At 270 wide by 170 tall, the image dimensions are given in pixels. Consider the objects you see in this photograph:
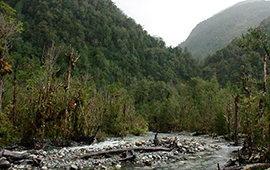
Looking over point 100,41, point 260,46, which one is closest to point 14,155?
point 260,46

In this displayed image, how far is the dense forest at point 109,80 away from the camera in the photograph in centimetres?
1230

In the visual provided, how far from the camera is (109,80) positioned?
78.6 m

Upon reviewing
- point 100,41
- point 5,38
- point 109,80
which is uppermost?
point 100,41

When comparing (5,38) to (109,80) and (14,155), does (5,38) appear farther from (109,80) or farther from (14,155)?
(109,80)

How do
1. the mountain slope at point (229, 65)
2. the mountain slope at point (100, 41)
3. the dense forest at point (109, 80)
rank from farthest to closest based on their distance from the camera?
1. the mountain slope at point (100, 41)
2. the mountain slope at point (229, 65)
3. the dense forest at point (109, 80)

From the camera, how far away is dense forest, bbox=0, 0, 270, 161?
1230 centimetres

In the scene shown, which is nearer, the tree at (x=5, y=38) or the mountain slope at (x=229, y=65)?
the tree at (x=5, y=38)

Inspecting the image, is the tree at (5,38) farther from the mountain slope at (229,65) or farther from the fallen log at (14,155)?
the mountain slope at (229,65)

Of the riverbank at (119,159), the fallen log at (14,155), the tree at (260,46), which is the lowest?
the riverbank at (119,159)

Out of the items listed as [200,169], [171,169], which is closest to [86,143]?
[171,169]

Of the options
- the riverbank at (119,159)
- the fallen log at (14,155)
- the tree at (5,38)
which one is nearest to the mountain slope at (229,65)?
the riverbank at (119,159)

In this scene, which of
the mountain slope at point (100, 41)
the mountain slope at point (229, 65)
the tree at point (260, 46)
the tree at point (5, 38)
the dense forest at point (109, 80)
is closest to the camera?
the tree at point (5, 38)

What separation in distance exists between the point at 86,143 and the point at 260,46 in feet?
48.7

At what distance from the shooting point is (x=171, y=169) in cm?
1075
